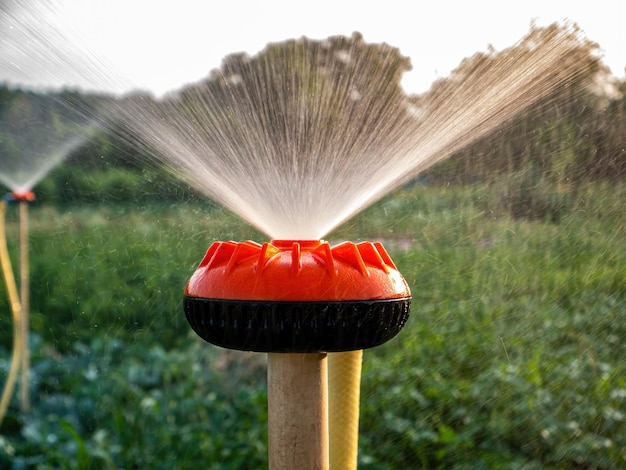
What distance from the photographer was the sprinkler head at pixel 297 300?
1.06 m

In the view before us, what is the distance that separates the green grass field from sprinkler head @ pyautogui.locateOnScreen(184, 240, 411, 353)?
1.31 meters

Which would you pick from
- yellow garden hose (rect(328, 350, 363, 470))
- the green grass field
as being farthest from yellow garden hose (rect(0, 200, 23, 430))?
yellow garden hose (rect(328, 350, 363, 470))

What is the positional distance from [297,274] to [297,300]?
0.04m

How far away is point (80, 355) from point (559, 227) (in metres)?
1.92

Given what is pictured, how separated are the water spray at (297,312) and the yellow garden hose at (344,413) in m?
0.16

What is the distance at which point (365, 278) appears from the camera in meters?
1.09

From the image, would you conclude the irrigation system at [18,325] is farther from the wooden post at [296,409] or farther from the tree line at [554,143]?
A: the wooden post at [296,409]

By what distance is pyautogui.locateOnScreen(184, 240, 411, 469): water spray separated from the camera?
41.8 inches

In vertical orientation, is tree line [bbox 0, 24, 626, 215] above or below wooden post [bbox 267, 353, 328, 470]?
above

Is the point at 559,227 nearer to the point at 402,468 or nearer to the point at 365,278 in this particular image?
the point at 402,468

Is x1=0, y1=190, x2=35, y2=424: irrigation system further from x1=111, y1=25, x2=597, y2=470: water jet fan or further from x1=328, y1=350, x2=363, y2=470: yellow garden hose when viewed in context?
x1=328, y1=350, x2=363, y2=470: yellow garden hose

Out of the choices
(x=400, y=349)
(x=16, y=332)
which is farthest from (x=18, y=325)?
(x=400, y=349)

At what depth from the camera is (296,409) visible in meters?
1.15

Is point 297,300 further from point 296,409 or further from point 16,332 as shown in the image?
point 16,332
